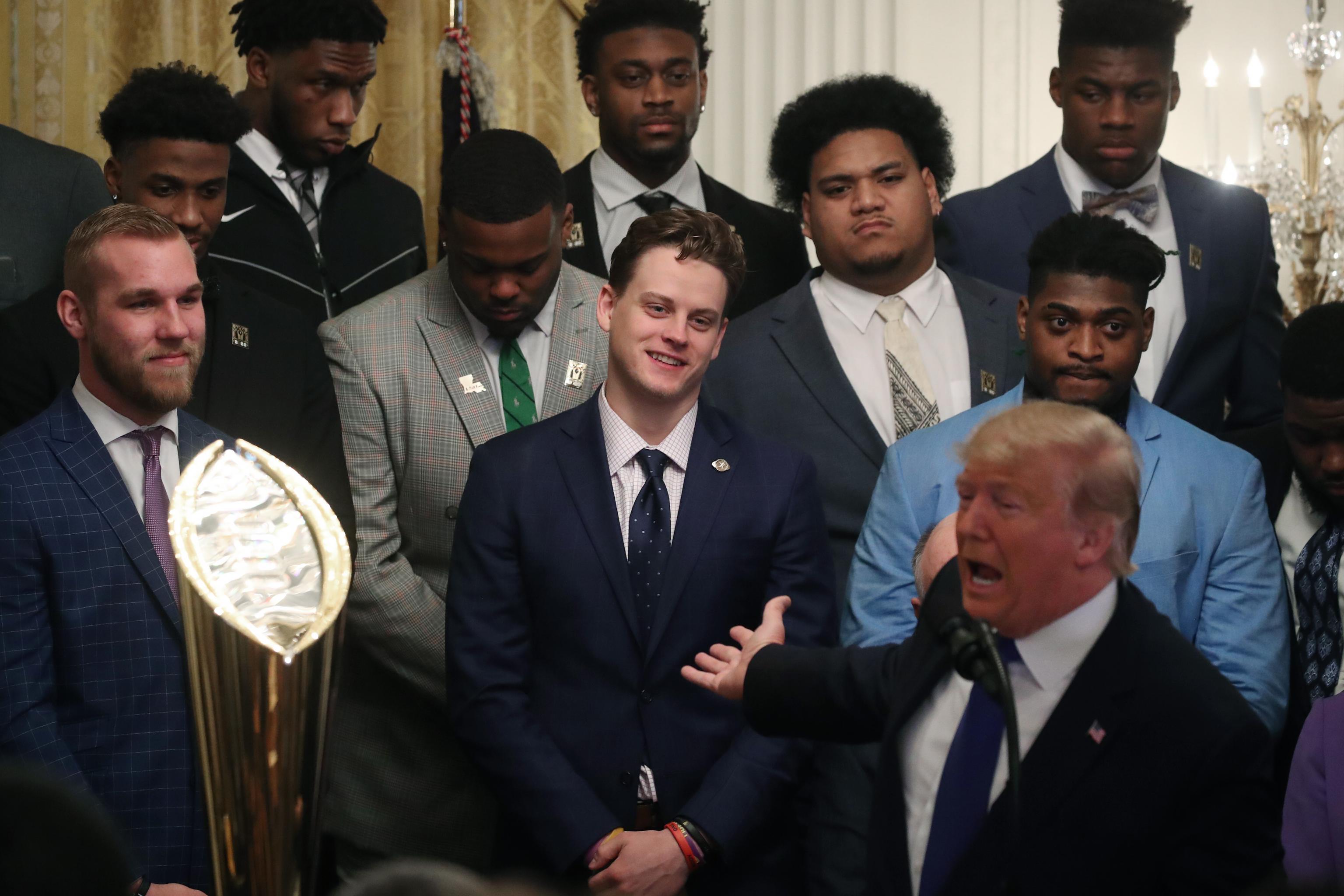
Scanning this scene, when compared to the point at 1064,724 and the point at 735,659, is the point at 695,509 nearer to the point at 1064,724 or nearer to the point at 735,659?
the point at 735,659

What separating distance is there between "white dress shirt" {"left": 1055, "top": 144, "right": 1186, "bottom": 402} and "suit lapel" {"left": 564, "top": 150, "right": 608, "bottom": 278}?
1.07 meters

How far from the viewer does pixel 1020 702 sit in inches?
67.7

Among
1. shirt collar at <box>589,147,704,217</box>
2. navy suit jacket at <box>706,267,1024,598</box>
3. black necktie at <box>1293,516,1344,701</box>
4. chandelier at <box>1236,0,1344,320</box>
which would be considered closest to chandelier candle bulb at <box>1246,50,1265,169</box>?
chandelier at <box>1236,0,1344,320</box>

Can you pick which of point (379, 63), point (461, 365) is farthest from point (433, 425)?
point (379, 63)

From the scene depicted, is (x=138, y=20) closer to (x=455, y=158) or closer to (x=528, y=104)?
(x=528, y=104)

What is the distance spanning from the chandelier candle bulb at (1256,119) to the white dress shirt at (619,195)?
212 centimetres

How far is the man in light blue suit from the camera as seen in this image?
243 centimetres

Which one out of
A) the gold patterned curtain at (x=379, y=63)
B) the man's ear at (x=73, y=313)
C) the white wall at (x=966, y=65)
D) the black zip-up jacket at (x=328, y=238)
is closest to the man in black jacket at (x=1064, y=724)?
the man's ear at (x=73, y=313)

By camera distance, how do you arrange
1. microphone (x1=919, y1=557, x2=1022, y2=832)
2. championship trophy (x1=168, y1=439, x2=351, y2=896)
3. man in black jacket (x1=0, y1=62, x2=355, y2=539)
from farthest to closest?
man in black jacket (x1=0, y1=62, x2=355, y2=539) → microphone (x1=919, y1=557, x2=1022, y2=832) → championship trophy (x1=168, y1=439, x2=351, y2=896)

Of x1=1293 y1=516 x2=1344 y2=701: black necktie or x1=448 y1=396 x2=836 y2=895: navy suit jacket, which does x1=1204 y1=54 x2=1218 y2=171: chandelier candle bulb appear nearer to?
x1=1293 y1=516 x2=1344 y2=701: black necktie

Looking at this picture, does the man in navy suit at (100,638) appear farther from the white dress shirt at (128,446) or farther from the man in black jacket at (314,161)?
the man in black jacket at (314,161)

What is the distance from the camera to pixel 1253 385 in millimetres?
3213

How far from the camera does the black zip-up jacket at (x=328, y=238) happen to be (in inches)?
128

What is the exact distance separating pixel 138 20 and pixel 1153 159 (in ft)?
9.27
